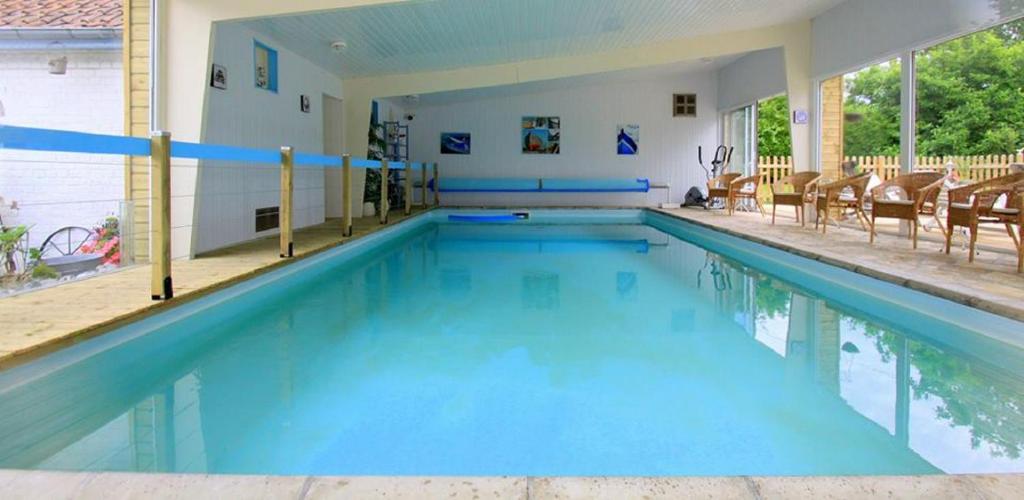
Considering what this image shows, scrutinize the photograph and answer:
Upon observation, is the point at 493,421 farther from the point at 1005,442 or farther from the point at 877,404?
the point at 1005,442

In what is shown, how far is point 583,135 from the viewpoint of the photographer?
14.6 metres

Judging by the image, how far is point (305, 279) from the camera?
231 inches

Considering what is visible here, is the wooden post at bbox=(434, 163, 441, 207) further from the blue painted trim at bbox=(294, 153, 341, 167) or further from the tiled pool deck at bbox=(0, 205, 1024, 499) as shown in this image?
the tiled pool deck at bbox=(0, 205, 1024, 499)

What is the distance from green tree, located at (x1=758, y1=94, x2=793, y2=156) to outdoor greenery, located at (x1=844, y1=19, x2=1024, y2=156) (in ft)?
10.3

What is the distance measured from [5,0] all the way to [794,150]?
859 centimetres

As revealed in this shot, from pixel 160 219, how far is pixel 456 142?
11043mm

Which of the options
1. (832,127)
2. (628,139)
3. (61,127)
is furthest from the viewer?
(628,139)

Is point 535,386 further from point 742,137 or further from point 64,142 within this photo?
point 742,137

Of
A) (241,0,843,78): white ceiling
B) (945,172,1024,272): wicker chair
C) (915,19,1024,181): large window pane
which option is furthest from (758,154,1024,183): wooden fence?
(241,0,843,78): white ceiling

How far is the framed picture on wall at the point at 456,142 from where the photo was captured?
1466 cm

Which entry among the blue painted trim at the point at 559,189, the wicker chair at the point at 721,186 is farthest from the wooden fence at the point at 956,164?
the blue painted trim at the point at 559,189

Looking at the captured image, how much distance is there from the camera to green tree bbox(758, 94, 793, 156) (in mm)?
11921

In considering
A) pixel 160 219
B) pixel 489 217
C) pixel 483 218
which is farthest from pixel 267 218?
pixel 489 217

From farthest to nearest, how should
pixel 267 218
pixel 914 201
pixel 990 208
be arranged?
pixel 267 218
pixel 914 201
pixel 990 208
